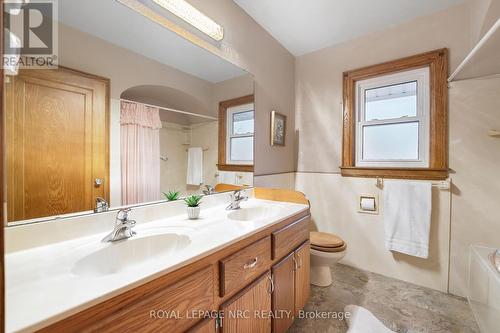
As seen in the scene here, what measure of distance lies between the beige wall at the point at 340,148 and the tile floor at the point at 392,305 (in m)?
0.14

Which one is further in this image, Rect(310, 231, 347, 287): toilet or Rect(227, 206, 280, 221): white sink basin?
Rect(310, 231, 347, 287): toilet

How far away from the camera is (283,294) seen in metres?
1.26

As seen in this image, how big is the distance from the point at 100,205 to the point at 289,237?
1036 mm

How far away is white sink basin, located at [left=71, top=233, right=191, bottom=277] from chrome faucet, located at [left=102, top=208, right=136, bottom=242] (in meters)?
0.03

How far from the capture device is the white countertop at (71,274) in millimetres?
463

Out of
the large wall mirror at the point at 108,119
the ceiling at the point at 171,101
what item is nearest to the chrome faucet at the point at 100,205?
the large wall mirror at the point at 108,119

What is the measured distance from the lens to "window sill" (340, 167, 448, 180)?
71.9 inches

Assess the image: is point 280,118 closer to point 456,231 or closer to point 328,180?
point 328,180

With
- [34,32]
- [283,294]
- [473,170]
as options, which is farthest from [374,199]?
[34,32]

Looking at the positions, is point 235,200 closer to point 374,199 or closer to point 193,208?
point 193,208

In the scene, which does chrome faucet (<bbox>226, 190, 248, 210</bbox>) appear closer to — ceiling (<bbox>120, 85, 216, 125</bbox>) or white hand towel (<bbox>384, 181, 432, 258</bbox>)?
ceiling (<bbox>120, 85, 216, 125</bbox>)

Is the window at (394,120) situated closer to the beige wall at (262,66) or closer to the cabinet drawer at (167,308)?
the beige wall at (262,66)

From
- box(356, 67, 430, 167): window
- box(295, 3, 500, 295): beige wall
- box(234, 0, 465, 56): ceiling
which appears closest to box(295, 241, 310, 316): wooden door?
box(295, 3, 500, 295): beige wall

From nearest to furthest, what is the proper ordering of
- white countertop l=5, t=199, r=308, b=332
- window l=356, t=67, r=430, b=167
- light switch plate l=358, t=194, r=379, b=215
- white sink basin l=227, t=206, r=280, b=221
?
1. white countertop l=5, t=199, r=308, b=332
2. white sink basin l=227, t=206, r=280, b=221
3. window l=356, t=67, r=430, b=167
4. light switch plate l=358, t=194, r=379, b=215
